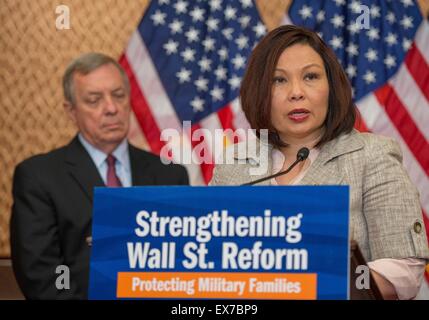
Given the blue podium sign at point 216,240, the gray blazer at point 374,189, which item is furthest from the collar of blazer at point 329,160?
the blue podium sign at point 216,240

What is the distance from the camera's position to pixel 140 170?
2678 mm

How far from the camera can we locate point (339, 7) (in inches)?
112

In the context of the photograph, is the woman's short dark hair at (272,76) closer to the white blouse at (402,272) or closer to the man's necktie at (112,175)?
the white blouse at (402,272)

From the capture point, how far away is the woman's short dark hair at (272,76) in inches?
83.0

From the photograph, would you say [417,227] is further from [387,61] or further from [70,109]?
[70,109]

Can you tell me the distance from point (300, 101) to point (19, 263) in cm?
113

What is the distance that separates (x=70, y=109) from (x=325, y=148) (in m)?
1.04

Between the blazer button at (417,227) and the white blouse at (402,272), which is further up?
the blazer button at (417,227)

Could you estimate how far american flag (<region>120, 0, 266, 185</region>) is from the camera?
9.39 feet

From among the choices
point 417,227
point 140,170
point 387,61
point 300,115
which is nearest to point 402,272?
point 417,227

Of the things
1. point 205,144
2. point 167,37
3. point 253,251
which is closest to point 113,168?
point 205,144

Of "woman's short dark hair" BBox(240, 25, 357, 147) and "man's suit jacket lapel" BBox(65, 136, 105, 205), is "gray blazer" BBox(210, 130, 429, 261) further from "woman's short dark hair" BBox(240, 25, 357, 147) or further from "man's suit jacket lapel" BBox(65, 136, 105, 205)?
"man's suit jacket lapel" BBox(65, 136, 105, 205)

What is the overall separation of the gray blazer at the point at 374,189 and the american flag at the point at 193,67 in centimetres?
74
